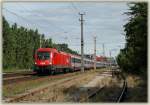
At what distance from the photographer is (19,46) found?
282ft

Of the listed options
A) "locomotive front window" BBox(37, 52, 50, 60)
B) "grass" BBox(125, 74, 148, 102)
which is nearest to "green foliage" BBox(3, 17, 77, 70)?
"locomotive front window" BBox(37, 52, 50, 60)

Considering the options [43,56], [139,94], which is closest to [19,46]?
[43,56]

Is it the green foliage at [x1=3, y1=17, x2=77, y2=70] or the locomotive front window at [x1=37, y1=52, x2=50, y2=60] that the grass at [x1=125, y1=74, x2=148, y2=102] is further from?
the green foliage at [x1=3, y1=17, x2=77, y2=70]

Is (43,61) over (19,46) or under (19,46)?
under

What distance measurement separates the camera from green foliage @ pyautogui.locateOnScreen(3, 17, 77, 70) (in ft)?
256

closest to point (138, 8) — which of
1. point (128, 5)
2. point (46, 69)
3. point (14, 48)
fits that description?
point (128, 5)

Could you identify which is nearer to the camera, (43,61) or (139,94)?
(139,94)

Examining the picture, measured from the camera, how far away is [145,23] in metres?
18.8

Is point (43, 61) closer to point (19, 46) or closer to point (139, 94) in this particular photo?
point (139, 94)

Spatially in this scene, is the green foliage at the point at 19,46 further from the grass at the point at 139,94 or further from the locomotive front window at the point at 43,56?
the grass at the point at 139,94

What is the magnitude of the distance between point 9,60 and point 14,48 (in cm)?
563

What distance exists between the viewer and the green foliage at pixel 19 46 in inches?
3070

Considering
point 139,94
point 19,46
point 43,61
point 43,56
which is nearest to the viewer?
point 139,94

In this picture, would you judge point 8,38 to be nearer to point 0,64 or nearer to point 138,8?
point 138,8
